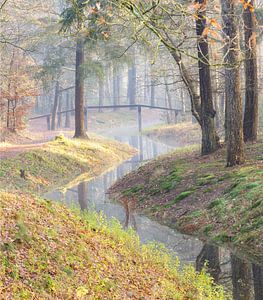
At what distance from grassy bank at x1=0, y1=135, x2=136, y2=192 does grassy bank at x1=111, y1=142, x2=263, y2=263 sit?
350 centimetres

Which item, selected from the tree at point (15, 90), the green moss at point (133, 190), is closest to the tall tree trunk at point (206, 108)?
the green moss at point (133, 190)

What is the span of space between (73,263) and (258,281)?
323 cm

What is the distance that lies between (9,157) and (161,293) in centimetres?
1545

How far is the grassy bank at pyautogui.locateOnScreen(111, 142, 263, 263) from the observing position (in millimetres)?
10344

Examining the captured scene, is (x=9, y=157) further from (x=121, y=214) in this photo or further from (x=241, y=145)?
(x=241, y=145)

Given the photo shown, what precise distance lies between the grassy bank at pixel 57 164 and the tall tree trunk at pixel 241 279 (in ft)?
28.0

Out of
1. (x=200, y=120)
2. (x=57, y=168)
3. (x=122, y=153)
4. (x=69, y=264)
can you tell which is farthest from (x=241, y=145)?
(x=122, y=153)

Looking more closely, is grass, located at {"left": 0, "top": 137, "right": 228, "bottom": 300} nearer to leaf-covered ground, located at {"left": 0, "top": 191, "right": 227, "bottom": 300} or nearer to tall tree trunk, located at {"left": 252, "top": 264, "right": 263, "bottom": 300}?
leaf-covered ground, located at {"left": 0, "top": 191, "right": 227, "bottom": 300}

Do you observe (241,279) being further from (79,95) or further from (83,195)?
(79,95)

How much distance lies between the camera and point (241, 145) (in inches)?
558

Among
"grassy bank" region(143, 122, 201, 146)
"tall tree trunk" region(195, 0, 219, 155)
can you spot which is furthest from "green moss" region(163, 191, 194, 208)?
"grassy bank" region(143, 122, 201, 146)

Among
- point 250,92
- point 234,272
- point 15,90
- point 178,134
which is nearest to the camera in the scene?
point 234,272

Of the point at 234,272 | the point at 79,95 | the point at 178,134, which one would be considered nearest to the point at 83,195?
the point at 234,272

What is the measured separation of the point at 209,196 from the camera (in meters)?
12.8
